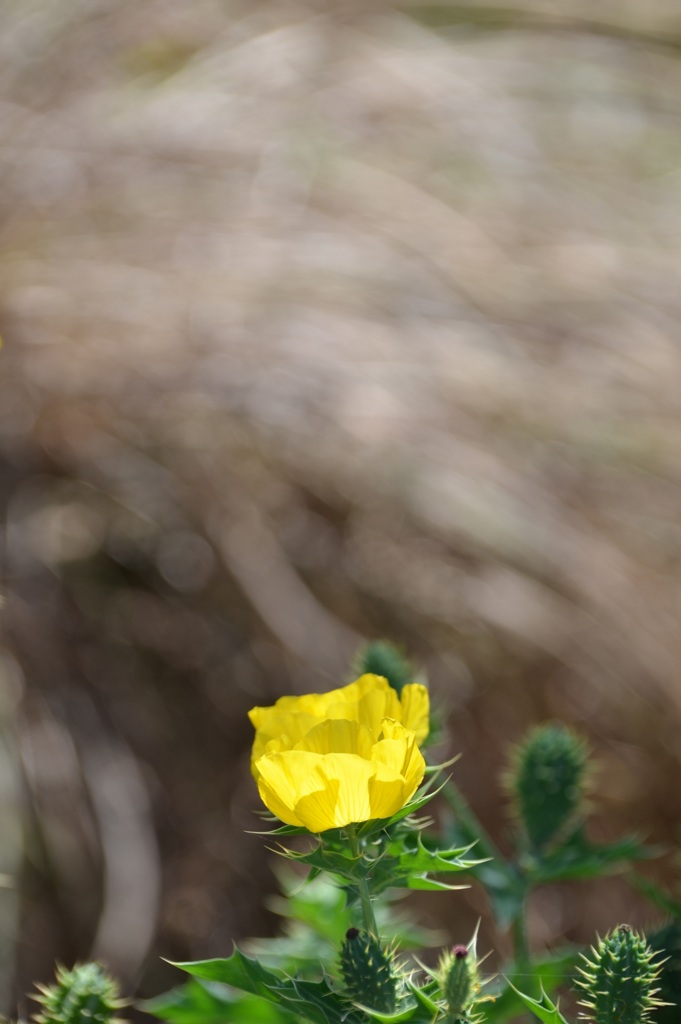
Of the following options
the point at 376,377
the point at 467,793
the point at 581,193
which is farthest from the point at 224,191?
the point at 467,793

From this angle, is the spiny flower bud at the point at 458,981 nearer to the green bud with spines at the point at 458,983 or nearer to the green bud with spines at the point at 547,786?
the green bud with spines at the point at 458,983

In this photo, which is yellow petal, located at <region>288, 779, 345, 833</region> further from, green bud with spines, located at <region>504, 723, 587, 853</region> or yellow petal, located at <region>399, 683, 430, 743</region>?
green bud with spines, located at <region>504, 723, 587, 853</region>

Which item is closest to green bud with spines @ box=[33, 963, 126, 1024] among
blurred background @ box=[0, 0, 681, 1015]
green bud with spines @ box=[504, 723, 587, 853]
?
green bud with spines @ box=[504, 723, 587, 853]

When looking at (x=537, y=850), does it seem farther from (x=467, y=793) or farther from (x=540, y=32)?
(x=540, y=32)

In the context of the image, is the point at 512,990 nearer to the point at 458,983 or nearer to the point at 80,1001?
the point at 458,983

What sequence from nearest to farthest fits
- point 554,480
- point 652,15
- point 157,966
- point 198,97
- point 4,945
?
1. point 4,945
2. point 157,966
3. point 554,480
4. point 198,97
5. point 652,15

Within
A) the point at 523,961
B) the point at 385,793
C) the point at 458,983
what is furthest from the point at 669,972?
the point at 385,793
